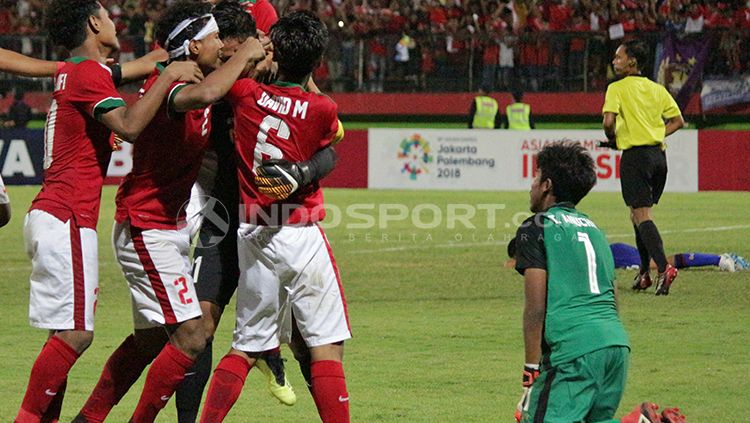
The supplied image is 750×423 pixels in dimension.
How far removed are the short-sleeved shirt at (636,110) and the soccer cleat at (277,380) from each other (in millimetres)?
5723

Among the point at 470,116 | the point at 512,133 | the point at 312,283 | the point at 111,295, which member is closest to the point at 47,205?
the point at 312,283

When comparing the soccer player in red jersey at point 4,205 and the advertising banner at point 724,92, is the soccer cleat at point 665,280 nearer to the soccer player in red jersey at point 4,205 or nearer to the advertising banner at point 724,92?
the soccer player in red jersey at point 4,205

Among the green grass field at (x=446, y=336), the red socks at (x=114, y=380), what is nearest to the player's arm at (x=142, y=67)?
the red socks at (x=114, y=380)

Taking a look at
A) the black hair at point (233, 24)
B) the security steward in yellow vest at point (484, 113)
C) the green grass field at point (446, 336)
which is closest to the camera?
the black hair at point (233, 24)

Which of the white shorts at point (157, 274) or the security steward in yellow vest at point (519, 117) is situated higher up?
the white shorts at point (157, 274)

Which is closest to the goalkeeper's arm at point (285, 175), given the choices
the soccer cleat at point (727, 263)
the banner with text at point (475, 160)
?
the soccer cleat at point (727, 263)

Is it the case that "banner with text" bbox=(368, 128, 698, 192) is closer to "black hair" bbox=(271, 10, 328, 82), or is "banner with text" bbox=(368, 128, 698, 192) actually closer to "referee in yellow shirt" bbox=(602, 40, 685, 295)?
"referee in yellow shirt" bbox=(602, 40, 685, 295)

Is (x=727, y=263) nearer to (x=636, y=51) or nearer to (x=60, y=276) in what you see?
(x=636, y=51)

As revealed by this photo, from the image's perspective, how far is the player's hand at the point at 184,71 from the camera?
5.50m

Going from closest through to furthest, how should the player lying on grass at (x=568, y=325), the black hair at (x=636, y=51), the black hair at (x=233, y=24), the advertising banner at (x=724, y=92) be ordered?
the player lying on grass at (x=568, y=325)
the black hair at (x=233, y=24)
the black hair at (x=636, y=51)
the advertising banner at (x=724, y=92)

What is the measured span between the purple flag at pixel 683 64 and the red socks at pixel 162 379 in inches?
847

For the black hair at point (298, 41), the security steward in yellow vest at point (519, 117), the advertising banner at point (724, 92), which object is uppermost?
the black hair at point (298, 41)

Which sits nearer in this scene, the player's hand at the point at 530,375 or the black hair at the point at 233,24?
the player's hand at the point at 530,375

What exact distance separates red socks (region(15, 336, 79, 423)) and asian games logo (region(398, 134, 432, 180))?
19651mm
